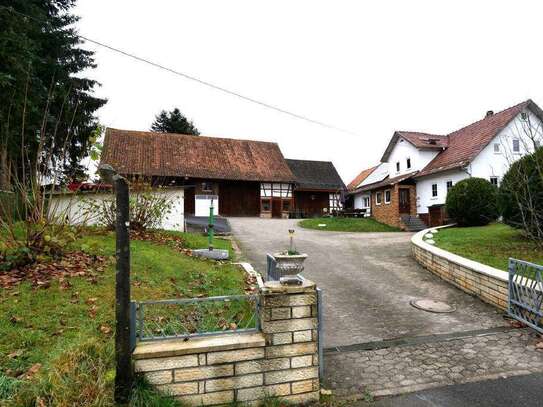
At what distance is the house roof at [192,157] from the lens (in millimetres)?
24547

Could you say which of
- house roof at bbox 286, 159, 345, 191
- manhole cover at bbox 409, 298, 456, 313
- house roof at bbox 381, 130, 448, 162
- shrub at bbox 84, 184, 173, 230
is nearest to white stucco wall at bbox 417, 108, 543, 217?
house roof at bbox 381, 130, 448, 162

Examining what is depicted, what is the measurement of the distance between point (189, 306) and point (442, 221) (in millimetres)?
18753

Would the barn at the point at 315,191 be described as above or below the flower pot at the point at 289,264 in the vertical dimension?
above

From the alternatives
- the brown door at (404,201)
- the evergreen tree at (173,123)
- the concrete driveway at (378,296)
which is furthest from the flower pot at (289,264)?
the evergreen tree at (173,123)

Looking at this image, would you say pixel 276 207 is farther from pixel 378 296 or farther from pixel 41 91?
pixel 378 296

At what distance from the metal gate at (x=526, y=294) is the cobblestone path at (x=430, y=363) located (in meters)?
0.34

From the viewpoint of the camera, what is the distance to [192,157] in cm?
2667

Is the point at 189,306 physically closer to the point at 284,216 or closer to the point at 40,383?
the point at 40,383

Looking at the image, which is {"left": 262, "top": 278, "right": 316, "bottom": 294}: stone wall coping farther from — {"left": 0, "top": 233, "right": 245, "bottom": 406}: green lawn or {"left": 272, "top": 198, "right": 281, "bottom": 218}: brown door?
{"left": 272, "top": 198, "right": 281, "bottom": 218}: brown door

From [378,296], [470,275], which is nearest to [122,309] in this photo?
[378,296]

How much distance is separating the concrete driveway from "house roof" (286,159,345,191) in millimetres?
20378

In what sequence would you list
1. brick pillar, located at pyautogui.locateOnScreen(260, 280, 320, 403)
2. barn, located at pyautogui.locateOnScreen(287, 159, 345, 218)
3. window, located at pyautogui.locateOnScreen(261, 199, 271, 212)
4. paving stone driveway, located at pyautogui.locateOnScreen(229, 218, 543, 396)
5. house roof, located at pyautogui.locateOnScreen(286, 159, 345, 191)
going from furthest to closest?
house roof, located at pyautogui.locateOnScreen(286, 159, 345, 191)
barn, located at pyautogui.locateOnScreen(287, 159, 345, 218)
window, located at pyautogui.locateOnScreen(261, 199, 271, 212)
paving stone driveway, located at pyautogui.locateOnScreen(229, 218, 543, 396)
brick pillar, located at pyautogui.locateOnScreen(260, 280, 320, 403)

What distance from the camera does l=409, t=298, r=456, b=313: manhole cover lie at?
5785mm

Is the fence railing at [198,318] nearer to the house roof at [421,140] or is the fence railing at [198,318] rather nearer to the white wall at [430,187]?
the white wall at [430,187]
